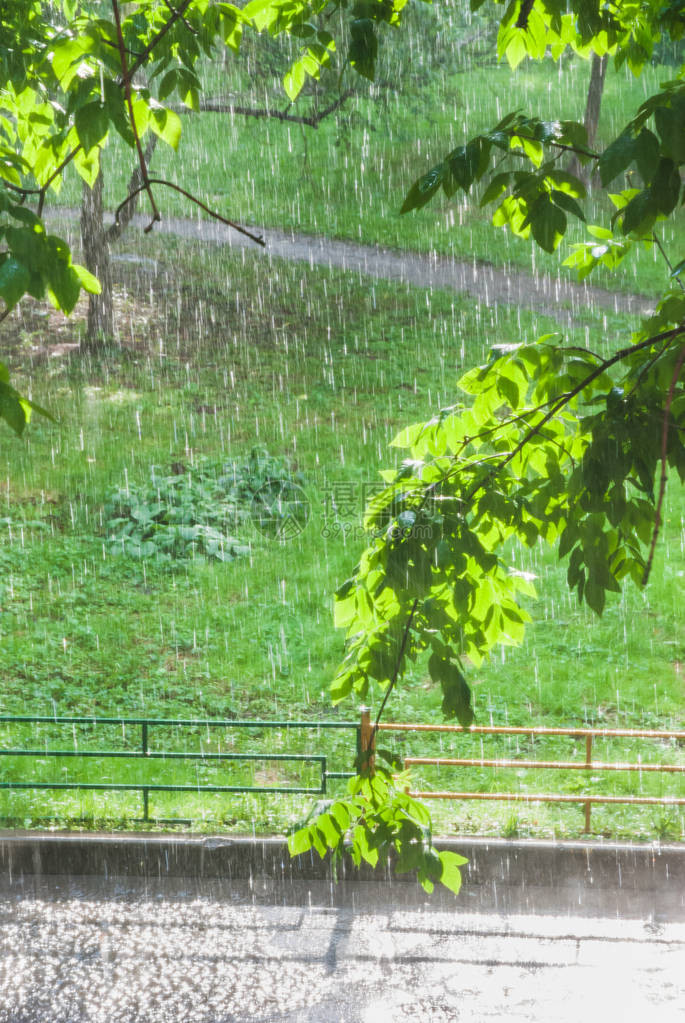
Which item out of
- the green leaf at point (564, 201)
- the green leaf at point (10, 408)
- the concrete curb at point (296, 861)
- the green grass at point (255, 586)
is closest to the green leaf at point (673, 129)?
the green leaf at point (564, 201)

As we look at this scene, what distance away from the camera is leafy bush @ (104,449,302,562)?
1407 centimetres

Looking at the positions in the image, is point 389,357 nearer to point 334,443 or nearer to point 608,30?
point 334,443

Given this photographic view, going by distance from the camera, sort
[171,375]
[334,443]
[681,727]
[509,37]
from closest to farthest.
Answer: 1. [509,37]
2. [681,727]
3. [334,443]
4. [171,375]

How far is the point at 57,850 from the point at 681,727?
6.85 m

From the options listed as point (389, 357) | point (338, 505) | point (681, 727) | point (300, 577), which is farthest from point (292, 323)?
point (681, 727)

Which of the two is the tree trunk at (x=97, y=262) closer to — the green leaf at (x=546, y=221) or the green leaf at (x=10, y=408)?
the green leaf at (x=546, y=221)

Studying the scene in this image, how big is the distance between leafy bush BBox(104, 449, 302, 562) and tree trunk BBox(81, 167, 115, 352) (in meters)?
4.89

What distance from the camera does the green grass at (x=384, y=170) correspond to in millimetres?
24547

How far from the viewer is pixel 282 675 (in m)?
11.9

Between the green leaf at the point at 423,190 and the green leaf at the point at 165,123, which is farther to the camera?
the green leaf at the point at 165,123

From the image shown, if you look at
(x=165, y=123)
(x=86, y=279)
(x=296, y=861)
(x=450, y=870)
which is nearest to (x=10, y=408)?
(x=86, y=279)

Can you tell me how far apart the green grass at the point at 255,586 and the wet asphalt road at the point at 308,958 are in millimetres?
1192

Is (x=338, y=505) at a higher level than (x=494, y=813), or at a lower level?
higher

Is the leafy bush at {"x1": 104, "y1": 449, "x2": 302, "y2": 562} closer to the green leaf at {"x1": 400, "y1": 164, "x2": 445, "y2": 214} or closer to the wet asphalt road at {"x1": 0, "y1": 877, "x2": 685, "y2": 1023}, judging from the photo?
the wet asphalt road at {"x1": 0, "y1": 877, "x2": 685, "y2": 1023}
